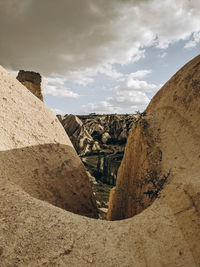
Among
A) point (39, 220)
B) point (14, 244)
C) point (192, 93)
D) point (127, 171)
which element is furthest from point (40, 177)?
point (192, 93)

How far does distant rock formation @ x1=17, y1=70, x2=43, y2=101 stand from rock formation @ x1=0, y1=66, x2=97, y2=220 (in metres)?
12.2

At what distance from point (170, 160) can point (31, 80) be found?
14957 mm

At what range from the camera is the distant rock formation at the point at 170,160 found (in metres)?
1.70

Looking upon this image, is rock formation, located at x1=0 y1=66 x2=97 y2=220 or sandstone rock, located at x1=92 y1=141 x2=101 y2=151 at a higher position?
rock formation, located at x1=0 y1=66 x2=97 y2=220

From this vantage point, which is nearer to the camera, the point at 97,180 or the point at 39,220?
the point at 39,220

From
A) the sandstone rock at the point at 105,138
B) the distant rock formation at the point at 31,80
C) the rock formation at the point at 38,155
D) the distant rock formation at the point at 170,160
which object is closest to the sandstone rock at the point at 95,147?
the sandstone rock at the point at 105,138

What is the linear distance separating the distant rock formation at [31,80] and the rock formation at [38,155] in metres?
12.2

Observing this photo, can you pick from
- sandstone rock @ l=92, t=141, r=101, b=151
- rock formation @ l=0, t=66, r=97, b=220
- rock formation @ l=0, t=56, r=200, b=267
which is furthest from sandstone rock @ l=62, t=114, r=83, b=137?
rock formation @ l=0, t=56, r=200, b=267

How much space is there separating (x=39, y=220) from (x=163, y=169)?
1669 mm

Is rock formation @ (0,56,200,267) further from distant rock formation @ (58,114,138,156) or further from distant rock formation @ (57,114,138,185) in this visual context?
distant rock formation @ (58,114,138,156)

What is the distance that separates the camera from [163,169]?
7.89ft

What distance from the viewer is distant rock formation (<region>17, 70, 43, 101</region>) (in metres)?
14.4

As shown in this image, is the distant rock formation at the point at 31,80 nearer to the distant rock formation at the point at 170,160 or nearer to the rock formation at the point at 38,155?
the rock formation at the point at 38,155

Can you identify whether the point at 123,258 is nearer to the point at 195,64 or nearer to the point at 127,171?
the point at 127,171
